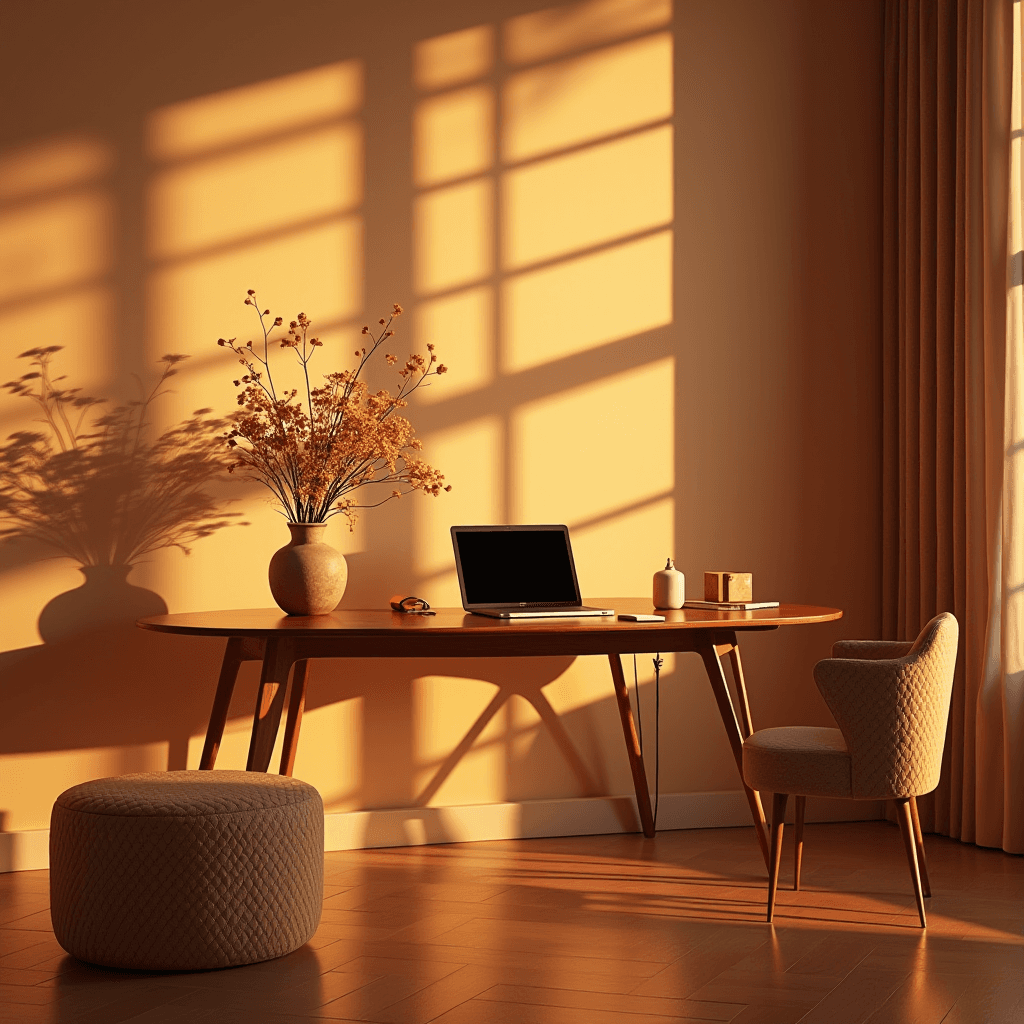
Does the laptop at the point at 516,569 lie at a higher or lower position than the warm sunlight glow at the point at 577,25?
lower

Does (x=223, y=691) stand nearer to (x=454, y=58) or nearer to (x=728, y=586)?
(x=728, y=586)

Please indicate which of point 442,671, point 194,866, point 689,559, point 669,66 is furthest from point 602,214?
point 194,866

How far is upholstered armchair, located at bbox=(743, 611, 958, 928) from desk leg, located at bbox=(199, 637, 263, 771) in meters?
1.50

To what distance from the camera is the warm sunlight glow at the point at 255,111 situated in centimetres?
413

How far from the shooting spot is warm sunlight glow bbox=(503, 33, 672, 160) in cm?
450

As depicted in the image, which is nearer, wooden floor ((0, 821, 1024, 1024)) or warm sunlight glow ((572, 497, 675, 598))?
wooden floor ((0, 821, 1024, 1024))

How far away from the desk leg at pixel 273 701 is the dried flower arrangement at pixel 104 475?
705 millimetres

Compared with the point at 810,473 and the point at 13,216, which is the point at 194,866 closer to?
the point at 13,216

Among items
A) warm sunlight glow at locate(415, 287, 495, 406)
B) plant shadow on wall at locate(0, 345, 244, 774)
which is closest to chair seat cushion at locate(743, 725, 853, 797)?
warm sunlight glow at locate(415, 287, 495, 406)

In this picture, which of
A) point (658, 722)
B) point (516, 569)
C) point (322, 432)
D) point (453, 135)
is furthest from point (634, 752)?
point (453, 135)

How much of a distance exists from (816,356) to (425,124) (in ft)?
5.19

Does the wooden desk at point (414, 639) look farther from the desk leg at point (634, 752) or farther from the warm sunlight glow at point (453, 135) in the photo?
the warm sunlight glow at point (453, 135)

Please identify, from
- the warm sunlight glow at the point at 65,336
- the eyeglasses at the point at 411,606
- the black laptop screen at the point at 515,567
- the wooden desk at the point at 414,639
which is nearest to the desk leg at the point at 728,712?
the wooden desk at the point at 414,639

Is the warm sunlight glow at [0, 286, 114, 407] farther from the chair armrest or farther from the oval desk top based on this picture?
the chair armrest
